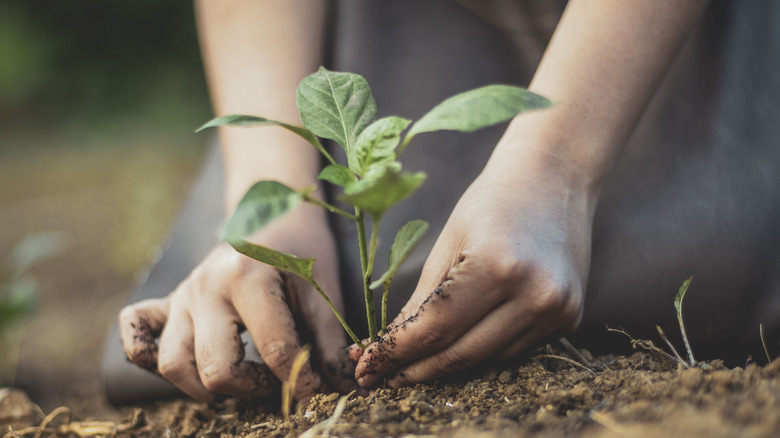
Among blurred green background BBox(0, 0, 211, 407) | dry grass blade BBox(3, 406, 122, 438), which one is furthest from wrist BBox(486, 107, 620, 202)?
blurred green background BBox(0, 0, 211, 407)

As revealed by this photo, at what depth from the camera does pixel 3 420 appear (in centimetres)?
99

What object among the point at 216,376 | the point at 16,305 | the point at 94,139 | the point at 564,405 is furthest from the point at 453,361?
the point at 94,139

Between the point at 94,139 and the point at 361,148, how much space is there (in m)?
7.08

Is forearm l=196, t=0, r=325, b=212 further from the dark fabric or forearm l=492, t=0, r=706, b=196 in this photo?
forearm l=492, t=0, r=706, b=196

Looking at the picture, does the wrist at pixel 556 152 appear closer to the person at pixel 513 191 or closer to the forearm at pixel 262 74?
the person at pixel 513 191

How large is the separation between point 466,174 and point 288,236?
410mm

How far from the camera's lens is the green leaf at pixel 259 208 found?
0.48 meters

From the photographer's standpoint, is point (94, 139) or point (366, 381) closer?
point (366, 381)

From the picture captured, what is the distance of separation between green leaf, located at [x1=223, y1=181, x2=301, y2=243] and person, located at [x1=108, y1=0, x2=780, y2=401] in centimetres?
24

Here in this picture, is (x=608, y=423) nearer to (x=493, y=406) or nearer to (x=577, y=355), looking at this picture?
(x=493, y=406)

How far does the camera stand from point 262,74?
4.27 feet

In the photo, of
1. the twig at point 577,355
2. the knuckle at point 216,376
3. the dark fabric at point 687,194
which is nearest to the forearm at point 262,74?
the dark fabric at point 687,194

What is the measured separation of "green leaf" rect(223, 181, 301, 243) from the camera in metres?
0.48

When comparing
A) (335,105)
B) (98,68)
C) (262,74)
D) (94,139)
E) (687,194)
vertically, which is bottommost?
(687,194)
